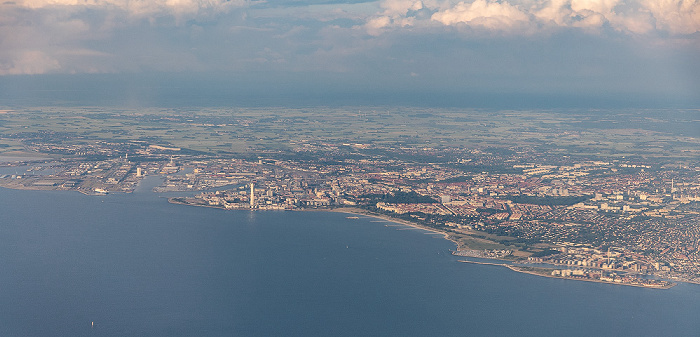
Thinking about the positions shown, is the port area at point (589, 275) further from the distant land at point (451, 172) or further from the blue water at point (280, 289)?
the blue water at point (280, 289)

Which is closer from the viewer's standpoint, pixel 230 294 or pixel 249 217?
pixel 230 294

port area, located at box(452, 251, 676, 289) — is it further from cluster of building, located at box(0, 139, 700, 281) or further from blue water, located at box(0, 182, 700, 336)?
cluster of building, located at box(0, 139, 700, 281)

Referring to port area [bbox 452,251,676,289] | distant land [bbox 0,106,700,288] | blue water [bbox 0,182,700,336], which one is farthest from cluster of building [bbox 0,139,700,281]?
blue water [bbox 0,182,700,336]

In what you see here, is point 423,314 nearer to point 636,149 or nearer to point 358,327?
point 358,327

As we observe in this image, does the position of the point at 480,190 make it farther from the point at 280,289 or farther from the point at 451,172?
the point at 280,289

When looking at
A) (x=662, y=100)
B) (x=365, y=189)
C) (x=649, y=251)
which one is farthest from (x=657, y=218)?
(x=662, y=100)

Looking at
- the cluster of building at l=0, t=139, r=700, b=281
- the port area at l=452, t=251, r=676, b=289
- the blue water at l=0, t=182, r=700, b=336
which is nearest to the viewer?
the blue water at l=0, t=182, r=700, b=336
